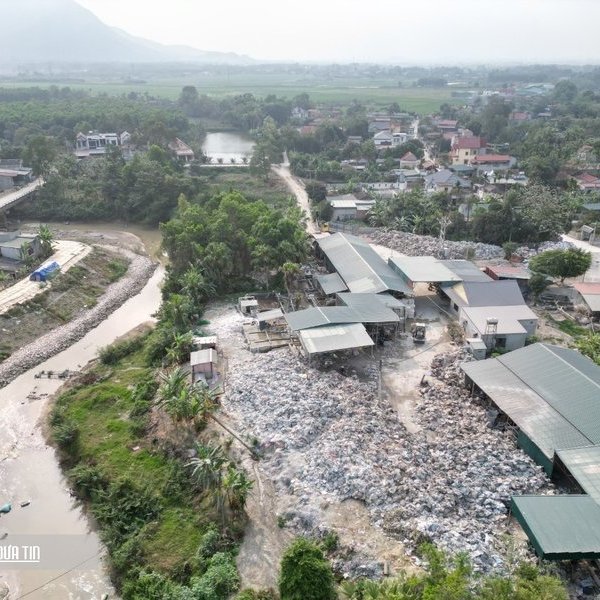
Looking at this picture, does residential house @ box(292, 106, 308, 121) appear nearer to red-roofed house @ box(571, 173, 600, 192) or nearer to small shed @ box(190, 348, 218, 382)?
red-roofed house @ box(571, 173, 600, 192)

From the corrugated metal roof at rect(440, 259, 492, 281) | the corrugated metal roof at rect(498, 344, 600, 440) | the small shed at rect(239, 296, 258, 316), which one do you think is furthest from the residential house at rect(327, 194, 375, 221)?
the corrugated metal roof at rect(498, 344, 600, 440)

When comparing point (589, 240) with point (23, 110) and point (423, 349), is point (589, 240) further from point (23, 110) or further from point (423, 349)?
point (23, 110)

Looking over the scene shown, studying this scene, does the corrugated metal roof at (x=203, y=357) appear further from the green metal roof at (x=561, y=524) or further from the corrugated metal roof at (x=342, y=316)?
the green metal roof at (x=561, y=524)

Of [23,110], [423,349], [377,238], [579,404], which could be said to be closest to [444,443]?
[579,404]

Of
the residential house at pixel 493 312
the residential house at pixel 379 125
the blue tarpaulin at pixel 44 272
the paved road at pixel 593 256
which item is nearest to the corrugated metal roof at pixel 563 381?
the residential house at pixel 493 312

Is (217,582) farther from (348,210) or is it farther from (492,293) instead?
(348,210)
